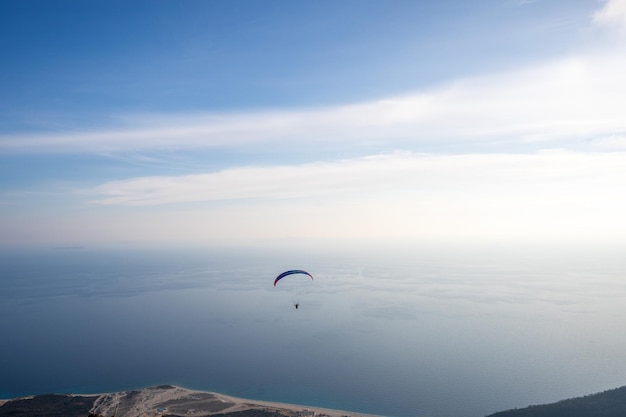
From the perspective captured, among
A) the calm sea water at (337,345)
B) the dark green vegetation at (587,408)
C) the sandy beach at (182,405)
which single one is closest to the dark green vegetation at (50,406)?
the sandy beach at (182,405)


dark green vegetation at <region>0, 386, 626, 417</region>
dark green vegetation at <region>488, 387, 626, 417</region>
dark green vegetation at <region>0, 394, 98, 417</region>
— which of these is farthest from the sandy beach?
dark green vegetation at <region>488, 387, 626, 417</region>

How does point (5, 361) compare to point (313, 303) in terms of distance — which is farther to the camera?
point (313, 303)

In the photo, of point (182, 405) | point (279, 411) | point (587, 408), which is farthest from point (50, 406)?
point (587, 408)

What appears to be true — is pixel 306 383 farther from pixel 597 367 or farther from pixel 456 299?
pixel 456 299

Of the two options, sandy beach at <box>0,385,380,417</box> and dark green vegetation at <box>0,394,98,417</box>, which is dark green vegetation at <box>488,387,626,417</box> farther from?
dark green vegetation at <box>0,394,98,417</box>

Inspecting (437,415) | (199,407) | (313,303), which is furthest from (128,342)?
(437,415)

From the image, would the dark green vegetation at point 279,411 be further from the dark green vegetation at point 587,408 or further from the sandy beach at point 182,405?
the sandy beach at point 182,405
